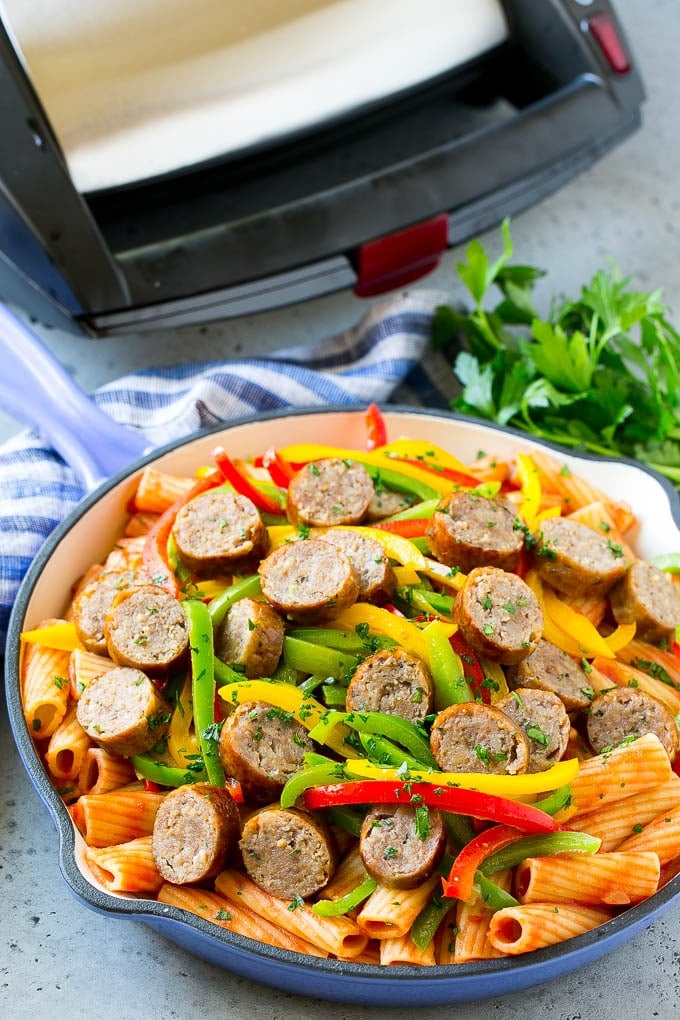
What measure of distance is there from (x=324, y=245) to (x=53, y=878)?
1534 mm

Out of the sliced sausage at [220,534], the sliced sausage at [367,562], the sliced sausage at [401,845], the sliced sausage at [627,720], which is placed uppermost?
the sliced sausage at [220,534]

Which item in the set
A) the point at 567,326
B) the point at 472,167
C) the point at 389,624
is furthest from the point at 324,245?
the point at 389,624

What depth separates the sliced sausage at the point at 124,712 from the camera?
1.76 metres

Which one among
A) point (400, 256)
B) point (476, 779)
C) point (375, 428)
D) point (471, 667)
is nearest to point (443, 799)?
point (476, 779)

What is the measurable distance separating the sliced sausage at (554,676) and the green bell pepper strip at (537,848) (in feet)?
0.84

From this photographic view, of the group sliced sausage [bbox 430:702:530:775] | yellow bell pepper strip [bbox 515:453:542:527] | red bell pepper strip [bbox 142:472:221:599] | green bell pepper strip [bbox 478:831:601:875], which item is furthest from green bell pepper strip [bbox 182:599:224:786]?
yellow bell pepper strip [bbox 515:453:542:527]

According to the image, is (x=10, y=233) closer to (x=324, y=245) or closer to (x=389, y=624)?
(x=324, y=245)

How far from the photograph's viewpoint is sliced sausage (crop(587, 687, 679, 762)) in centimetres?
183

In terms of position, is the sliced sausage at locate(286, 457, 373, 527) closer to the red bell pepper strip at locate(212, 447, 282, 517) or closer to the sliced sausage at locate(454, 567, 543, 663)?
the red bell pepper strip at locate(212, 447, 282, 517)

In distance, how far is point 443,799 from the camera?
163 cm

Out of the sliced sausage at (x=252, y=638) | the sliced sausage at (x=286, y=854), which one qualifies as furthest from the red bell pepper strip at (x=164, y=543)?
the sliced sausage at (x=286, y=854)

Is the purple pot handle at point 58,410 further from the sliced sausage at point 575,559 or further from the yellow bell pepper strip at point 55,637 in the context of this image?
the sliced sausage at point 575,559

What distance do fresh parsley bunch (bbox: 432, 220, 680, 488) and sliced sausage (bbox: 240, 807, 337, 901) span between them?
45.0 inches

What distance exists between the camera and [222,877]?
1.71 m
